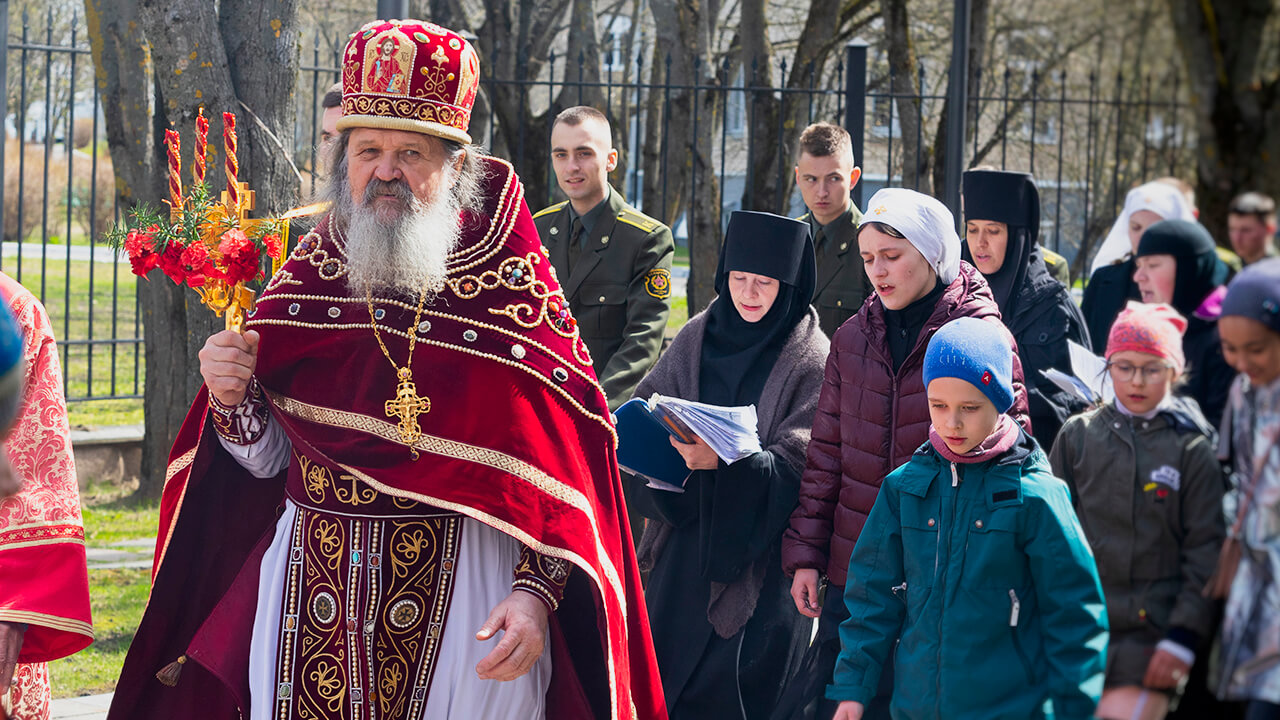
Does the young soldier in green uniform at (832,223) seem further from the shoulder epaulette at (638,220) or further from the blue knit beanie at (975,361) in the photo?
the blue knit beanie at (975,361)

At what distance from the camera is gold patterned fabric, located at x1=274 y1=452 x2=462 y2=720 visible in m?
3.43

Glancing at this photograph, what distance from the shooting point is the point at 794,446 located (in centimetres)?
481

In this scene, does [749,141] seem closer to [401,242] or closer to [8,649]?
[401,242]

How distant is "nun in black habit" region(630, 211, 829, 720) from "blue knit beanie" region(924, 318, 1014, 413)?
1378 millimetres

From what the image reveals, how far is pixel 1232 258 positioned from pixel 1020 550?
67.2 inches

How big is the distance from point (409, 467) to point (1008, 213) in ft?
8.74

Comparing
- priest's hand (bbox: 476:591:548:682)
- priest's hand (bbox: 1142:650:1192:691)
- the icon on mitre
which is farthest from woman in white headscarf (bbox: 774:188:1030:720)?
priest's hand (bbox: 1142:650:1192:691)

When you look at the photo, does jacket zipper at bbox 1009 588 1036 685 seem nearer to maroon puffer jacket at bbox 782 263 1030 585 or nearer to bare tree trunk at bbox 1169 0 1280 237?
maroon puffer jacket at bbox 782 263 1030 585

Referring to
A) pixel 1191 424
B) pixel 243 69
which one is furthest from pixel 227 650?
pixel 243 69

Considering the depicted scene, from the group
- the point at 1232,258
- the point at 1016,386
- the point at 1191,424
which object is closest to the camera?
the point at 1232,258

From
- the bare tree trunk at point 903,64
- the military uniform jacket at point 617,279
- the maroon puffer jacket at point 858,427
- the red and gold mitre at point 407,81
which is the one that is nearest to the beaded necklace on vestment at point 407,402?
the red and gold mitre at point 407,81

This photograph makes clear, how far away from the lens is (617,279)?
6230 mm

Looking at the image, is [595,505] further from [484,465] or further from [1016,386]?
[1016,386]

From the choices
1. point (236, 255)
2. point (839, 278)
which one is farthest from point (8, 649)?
point (839, 278)
